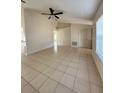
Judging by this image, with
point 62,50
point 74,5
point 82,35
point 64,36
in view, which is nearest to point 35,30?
point 62,50

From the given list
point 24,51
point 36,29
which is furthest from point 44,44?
point 24,51

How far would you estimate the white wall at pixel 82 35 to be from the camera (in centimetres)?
913

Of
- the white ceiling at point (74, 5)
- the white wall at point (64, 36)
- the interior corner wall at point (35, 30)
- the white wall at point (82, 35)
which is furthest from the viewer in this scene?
the white wall at point (64, 36)

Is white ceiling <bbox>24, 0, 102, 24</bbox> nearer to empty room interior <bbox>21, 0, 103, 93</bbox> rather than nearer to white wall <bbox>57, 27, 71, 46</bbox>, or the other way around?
empty room interior <bbox>21, 0, 103, 93</bbox>

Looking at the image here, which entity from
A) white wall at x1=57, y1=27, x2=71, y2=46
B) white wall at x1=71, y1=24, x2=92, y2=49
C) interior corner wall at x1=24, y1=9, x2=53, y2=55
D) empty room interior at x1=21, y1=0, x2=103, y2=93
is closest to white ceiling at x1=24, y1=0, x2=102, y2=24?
empty room interior at x1=21, y1=0, x2=103, y2=93

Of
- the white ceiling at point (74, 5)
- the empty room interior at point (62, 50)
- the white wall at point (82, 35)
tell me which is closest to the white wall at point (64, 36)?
the empty room interior at point (62, 50)

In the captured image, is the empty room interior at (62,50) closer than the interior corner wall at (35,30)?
Yes

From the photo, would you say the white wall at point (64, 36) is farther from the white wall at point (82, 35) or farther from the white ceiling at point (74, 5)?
the white ceiling at point (74, 5)

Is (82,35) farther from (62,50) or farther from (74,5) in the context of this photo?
(74,5)

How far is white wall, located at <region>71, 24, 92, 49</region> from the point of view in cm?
913
